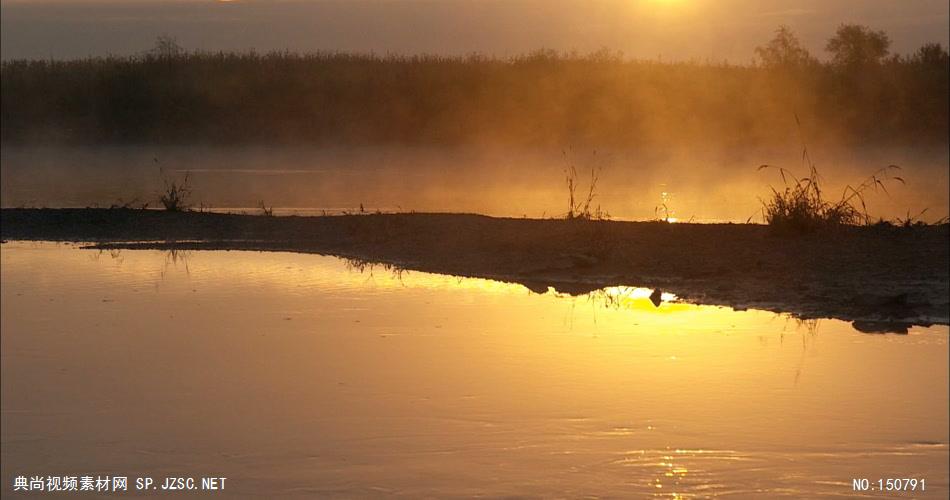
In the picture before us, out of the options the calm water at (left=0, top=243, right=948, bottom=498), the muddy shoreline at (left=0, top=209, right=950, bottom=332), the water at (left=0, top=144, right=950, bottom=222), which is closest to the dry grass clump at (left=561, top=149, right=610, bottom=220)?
the water at (left=0, top=144, right=950, bottom=222)

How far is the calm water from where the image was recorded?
5152 mm

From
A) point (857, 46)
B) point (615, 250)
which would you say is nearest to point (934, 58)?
point (857, 46)

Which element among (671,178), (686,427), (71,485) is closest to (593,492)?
(686,427)

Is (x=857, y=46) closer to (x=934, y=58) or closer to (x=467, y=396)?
(x=934, y=58)

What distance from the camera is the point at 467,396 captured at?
629 cm

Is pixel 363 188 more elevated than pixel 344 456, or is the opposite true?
pixel 363 188

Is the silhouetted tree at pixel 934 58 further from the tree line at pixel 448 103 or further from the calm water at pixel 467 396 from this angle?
the calm water at pixel 467 396

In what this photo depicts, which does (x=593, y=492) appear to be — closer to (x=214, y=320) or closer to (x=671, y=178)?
(x=214, y=320)

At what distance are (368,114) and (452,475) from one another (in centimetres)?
2799

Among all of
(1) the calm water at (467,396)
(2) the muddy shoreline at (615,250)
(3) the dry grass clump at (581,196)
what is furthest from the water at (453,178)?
(1) the calm water at (467,396)

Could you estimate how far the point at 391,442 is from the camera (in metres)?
5.54

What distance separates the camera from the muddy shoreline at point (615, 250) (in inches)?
356

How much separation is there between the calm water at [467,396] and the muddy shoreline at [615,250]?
555 mm

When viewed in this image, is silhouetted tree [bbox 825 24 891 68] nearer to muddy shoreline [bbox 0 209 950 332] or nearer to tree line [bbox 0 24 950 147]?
tree line [bbox 0 24 950 147]
